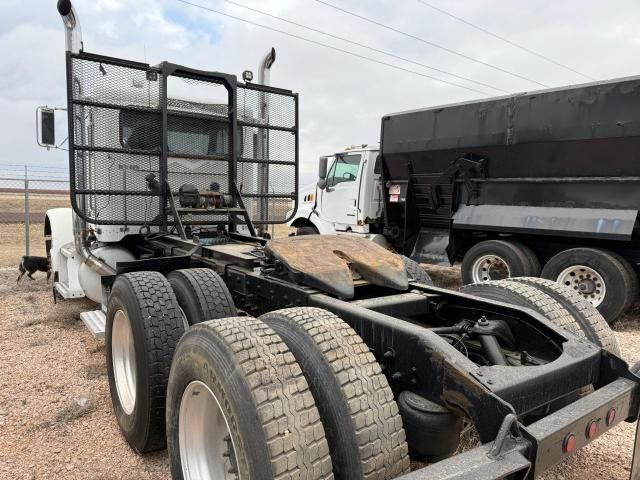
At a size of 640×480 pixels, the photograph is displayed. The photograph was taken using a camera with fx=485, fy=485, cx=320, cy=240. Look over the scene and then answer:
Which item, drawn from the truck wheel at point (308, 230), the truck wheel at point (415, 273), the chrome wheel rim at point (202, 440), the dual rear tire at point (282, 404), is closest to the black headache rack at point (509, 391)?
the dual rear tire at point (282, 404)

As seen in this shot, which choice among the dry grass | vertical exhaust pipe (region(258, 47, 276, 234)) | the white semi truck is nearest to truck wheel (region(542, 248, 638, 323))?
the white semi truck

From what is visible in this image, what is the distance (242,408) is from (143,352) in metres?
1.35

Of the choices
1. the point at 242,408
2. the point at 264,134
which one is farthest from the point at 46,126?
the point at 242,408

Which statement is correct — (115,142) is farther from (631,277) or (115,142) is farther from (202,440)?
(631,277)

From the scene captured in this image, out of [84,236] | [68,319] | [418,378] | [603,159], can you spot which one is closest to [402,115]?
[603,159]

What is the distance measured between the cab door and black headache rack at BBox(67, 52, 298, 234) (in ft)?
12.4

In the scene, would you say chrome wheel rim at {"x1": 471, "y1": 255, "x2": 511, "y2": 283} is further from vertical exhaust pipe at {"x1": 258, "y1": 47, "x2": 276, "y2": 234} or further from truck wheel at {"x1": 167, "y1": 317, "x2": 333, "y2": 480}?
truck wheel at {"x1": 167, "y1": 317, "x2": 333, "y2": 480}

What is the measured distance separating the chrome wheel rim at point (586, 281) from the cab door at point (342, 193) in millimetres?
4152

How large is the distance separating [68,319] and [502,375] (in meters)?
5.70

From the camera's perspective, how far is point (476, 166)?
24.7ft

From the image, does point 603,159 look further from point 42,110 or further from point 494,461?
point 42,110

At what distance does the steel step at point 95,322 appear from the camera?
13.9 ft

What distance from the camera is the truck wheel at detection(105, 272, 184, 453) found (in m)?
2.81

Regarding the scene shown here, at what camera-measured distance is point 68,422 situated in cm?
337
